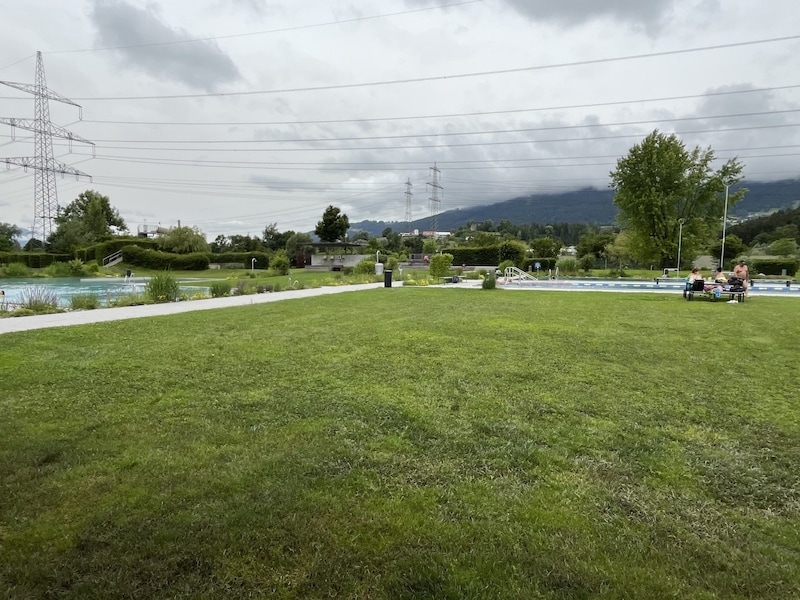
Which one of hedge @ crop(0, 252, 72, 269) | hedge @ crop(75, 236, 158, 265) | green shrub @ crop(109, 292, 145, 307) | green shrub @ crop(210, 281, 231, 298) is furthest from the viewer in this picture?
hedge @ crop(75, 236, 158, 265)

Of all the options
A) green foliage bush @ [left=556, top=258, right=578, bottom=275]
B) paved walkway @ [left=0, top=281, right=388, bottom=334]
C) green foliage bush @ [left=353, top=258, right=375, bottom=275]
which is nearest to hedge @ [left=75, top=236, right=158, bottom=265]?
green foliage bush @ [left=353, top=258, right=375, bottom=275]

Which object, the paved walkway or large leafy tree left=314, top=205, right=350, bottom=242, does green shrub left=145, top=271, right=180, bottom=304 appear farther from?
large leafy tree left=314, top=205, right=350, bottom=242

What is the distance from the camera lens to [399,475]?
3016 mm

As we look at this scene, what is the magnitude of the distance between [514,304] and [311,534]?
37.5ft

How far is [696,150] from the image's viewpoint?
37.0m

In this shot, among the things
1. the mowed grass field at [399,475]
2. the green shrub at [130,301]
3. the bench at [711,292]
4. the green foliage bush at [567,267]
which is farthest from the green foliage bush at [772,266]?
the green shrub at [130,301]

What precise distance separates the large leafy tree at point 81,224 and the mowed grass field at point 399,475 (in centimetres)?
4617

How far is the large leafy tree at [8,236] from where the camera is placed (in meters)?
47.8

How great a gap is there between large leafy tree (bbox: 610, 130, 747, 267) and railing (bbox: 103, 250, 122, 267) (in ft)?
136

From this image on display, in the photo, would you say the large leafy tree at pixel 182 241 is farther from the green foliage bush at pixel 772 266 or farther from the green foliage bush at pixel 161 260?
the green foliage bush at pixel 772 266

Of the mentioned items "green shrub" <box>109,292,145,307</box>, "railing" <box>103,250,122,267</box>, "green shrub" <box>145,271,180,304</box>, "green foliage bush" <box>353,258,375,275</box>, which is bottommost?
"green shrub" <box>109,292,145,307</box>

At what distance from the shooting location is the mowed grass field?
208 centimetres

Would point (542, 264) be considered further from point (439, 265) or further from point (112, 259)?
point (112, 259)

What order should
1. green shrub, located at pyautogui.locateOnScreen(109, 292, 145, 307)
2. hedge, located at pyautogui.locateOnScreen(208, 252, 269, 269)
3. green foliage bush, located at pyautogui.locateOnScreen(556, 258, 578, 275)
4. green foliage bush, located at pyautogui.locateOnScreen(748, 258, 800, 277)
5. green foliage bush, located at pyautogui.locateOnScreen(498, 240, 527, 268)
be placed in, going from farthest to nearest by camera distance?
hedge, located at pyautogui.locateOnScreen(208, 252, 269, 269) → green foliage bush, located at pyautogui.locateOnScreen(498, 240, 527, 268) → green foliage bush, located at pyautogui.locateOnScreen(556, 258, 578, 275) → green foliage bush, located at pyautogui.locateOnScreen(748, 258, 800, 277) → green shrub, located at pyautogui.locateOnScreen(109, 292, 145, 307)
